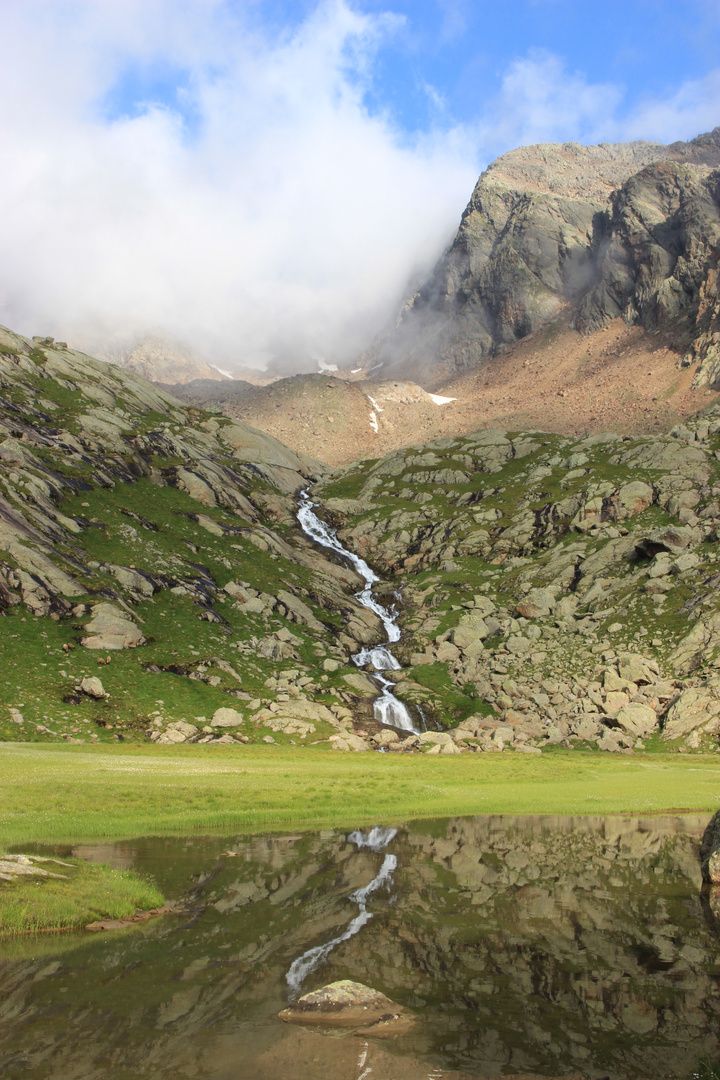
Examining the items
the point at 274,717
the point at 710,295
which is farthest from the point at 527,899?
the point at 710,295

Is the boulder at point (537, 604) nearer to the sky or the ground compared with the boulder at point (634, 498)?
nearer to the ground

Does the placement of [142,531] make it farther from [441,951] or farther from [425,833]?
[441,951]

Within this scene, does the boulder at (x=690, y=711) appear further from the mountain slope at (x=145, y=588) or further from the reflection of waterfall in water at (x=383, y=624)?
the mountain slope at (x=145, y=588)

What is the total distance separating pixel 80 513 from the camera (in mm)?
90688

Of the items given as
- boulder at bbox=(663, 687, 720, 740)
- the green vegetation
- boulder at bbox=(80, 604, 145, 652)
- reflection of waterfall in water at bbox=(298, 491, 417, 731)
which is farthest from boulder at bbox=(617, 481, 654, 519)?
the green vegetation

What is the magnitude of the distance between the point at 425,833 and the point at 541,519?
95.7 m

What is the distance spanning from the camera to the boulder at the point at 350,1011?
30.1 feet

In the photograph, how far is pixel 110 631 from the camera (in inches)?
2744

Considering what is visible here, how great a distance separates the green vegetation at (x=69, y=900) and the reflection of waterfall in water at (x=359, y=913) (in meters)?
4.86

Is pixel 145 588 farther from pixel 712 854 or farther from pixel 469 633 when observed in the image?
pixel 712 854

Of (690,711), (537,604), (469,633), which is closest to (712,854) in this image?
(690,711)

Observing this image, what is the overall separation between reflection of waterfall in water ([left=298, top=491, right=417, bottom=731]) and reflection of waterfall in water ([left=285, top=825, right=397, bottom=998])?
45.4 metres

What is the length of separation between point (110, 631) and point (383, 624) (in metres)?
43.7

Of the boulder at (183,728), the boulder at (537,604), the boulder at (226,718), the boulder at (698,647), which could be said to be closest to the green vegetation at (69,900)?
the boulder at (183,728)
